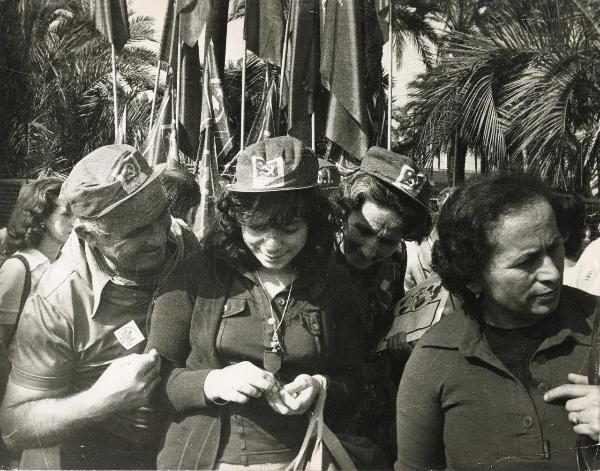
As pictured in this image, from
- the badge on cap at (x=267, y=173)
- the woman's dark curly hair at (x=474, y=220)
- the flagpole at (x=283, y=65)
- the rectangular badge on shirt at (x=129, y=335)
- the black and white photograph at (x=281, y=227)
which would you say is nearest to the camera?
the woman's dark curly hair at (x=474, y=220)

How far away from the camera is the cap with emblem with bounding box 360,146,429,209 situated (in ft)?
7.52

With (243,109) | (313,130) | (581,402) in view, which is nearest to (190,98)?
(243,109)

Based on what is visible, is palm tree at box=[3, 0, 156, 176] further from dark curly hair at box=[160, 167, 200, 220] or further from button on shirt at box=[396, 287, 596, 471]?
button on shirt at box=[396, 287, 596, 471]

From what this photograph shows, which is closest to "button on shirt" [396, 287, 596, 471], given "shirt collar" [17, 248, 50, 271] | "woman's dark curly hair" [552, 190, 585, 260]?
"woman's dark curly hair" [552, 190, 585, 260]

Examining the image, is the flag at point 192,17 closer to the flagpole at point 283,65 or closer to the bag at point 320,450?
the flagpole at point 283,65

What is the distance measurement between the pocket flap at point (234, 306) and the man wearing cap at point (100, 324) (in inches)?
10.1

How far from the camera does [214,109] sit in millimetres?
2350

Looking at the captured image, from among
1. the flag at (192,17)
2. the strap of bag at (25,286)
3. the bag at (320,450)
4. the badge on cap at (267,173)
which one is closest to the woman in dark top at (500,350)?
the bag at (320,450)

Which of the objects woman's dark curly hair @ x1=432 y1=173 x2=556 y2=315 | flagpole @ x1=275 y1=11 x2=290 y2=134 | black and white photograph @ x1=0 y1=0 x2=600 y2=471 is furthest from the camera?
flagpole @ x1=275 y1=11 x2=290 y2=134

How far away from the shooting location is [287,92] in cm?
232

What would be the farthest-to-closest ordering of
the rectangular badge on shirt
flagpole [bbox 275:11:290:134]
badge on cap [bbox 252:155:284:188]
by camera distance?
flagpole [bbox 275:11:290:134]
the rectangular badge on shirt
badge on cap [bbox 252:155:284:188]

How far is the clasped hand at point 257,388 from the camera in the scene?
1.99 m

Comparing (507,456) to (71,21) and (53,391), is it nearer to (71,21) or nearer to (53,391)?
(53,391)

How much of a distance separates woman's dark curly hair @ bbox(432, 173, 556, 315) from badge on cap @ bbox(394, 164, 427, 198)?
1.36 ft
